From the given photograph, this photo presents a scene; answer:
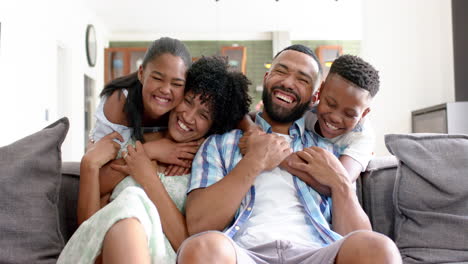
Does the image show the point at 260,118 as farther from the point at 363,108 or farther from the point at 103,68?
the point at 103,68

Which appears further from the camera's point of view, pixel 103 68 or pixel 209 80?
pixel 103 68

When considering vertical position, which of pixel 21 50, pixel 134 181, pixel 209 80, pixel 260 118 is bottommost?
pixel 134 181

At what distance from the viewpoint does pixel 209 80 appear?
1665 millimetres

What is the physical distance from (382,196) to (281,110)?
49cm

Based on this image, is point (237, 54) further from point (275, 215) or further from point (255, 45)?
point (275, 215)

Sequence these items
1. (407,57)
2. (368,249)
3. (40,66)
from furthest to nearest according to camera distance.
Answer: (40,66) < (407,57) < (368,249)

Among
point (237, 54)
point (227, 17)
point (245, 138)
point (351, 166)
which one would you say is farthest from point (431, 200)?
point (237, 54)

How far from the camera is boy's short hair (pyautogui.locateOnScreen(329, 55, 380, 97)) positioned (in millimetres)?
1629

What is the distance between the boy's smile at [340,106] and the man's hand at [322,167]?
0.15 meters

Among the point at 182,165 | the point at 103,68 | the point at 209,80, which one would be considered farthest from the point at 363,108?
the point at 103,68

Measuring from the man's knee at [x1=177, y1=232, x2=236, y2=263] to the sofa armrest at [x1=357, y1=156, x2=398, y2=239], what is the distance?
74 cm

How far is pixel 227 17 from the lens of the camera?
7.30 metres

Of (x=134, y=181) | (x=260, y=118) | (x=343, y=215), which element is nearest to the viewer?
(x=343, y=215)

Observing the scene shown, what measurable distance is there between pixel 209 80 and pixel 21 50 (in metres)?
3.36
